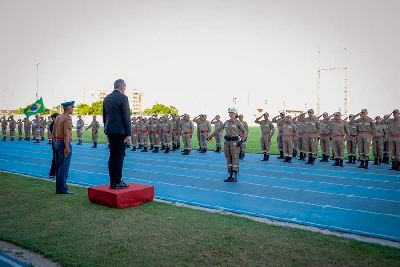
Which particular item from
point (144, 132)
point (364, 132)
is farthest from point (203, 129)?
point (364, 132)

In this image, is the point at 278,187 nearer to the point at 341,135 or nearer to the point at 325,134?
the point at 341,135

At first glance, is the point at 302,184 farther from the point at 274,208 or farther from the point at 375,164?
the point at 375,164

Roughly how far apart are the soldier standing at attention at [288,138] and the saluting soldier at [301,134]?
0.33 metres

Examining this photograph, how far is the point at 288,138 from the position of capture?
15117mm

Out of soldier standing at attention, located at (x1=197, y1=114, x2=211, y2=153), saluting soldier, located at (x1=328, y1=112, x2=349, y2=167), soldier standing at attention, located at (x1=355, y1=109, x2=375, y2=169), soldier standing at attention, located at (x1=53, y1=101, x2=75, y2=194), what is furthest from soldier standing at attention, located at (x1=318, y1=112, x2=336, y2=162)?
soldier standing at attention, located at (x1=53, y1=101, x2=75, y2=194)

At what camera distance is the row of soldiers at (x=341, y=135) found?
43.4 ft

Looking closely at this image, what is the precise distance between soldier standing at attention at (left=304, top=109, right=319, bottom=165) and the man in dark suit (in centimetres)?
943

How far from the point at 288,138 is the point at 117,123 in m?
9.78

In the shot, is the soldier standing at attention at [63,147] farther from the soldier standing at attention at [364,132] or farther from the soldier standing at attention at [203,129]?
the soldier standing at attention at [203,129]

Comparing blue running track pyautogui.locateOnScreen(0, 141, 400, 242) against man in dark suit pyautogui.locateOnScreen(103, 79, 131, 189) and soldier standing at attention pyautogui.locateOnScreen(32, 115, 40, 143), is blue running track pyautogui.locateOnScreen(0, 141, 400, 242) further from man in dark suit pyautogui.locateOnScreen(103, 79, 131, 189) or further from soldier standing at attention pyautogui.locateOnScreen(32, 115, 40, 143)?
soldier standing at attention pyautogui.locateOnScreen(32, 115, 40, 143)

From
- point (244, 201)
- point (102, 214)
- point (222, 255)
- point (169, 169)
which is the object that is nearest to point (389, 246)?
point (222, 255)

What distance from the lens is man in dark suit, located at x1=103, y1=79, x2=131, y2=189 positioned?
6848mm

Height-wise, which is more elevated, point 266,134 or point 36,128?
point 36,128

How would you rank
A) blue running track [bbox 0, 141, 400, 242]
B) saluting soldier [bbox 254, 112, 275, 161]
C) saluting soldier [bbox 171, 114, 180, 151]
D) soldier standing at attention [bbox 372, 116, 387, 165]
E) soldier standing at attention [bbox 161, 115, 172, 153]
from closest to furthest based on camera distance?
1. blue running track [bbox 0, 141, 400, 242]
2. soldier standing at attention [bbox 372, 116, 387, 165]
3. saluting soldier [bbox 254, 112, 275, 161]
4. soldier standing at attention [bbox 161, 115, 172, 153]
5. saluting soldier [bbox 171, 114, 180, 151]
